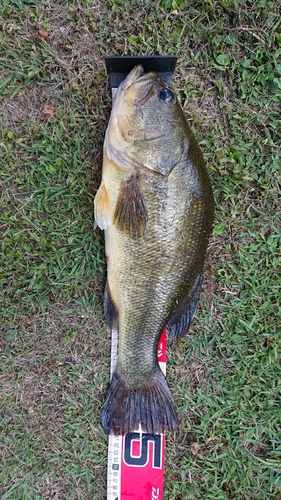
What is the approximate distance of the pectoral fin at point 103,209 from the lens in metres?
2.41

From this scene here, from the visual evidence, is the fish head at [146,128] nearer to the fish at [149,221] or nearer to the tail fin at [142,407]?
the fish at [149,221]

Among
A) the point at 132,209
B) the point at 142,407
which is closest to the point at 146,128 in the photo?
the point at 132,209

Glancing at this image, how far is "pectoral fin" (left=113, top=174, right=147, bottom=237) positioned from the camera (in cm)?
227

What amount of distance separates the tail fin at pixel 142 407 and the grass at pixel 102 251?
0.19m

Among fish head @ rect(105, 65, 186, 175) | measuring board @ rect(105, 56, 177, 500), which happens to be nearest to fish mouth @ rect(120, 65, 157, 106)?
fish head @ rect(105, 65, 186, 175)

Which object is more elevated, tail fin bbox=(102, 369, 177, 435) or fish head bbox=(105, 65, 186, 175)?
fish head bbox=(105, 65, 186, 175)

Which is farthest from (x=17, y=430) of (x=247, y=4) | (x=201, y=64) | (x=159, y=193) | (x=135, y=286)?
(x=247, y=4)

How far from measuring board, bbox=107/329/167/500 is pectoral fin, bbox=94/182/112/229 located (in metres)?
0.88

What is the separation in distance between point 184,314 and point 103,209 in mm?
846

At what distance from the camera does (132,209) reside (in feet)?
7.50

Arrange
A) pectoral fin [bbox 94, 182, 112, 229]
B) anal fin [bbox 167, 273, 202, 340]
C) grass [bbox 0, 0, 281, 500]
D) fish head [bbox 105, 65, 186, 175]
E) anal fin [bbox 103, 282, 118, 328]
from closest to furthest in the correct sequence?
1. fish head [bbox 105, 65, 186, 175]
2. pectoral fin [bbox 94, 182, 112, 229]
3. anal fin [bbox 167, 273, 202, 340]
4. anal fin [bbox 103, 282, 118, 328]
5. grass [bbox 0, 0, 281, 500]

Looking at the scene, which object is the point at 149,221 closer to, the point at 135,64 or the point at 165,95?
the point at 165,95

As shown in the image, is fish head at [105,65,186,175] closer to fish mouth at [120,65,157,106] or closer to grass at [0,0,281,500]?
fish mouth at [120,65,157,106]

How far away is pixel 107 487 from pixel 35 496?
50 centimetres
